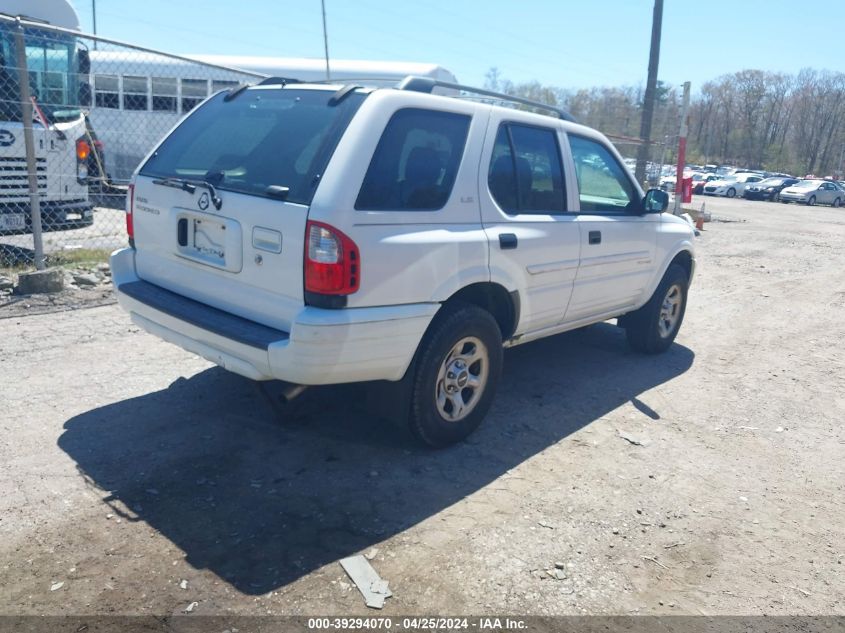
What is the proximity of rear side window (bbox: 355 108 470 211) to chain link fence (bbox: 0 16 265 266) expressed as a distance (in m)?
2.87

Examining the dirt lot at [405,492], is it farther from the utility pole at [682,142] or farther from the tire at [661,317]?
the utility pole at [682,142]

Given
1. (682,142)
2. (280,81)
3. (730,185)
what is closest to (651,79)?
(682,142)

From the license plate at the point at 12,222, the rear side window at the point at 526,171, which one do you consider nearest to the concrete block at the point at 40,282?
the license plate at the point at 12,222

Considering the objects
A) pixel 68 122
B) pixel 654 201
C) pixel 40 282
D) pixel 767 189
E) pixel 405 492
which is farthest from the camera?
pixel 767 189

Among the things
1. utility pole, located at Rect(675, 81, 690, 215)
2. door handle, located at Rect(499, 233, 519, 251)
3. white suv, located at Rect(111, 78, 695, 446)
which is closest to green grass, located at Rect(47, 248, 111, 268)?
white suv, located at Rect(111, 78, 695, 446)

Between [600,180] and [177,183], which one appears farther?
[600,180]

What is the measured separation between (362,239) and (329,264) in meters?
0.21

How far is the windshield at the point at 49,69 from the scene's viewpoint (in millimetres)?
9484

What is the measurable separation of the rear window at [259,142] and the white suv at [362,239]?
0.04 feet

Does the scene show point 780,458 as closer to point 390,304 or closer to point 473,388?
point 473,388

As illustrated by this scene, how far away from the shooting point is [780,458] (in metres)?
4.64

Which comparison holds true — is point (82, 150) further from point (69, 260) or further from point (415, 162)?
point (415, 162)

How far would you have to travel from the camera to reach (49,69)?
404 inches

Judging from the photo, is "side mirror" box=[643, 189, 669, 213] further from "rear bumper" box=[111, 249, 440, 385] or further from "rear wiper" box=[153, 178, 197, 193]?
"rear wiper" box=[153, 178, 197, 193]
